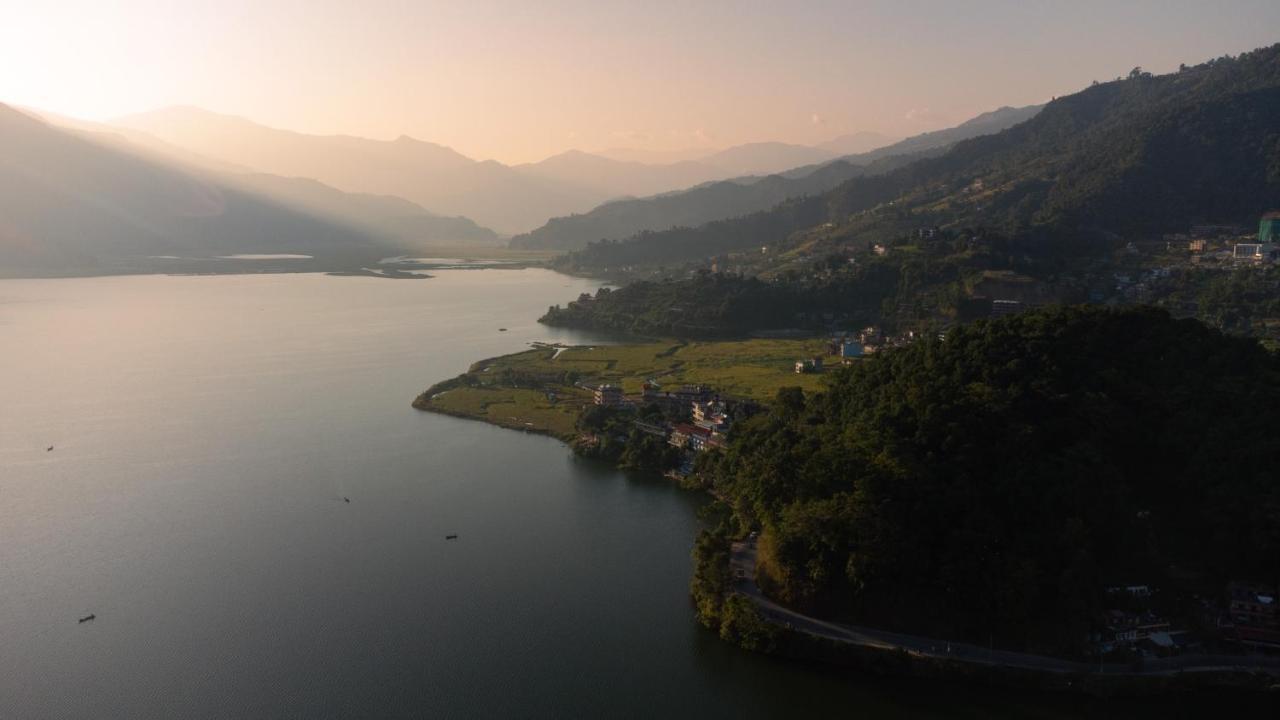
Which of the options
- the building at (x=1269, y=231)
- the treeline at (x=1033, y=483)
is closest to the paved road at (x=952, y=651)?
the treeline at (x=1033, y=483)

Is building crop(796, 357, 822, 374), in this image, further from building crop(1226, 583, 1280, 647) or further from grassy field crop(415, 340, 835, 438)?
building crop(1226, 583, 1280, 647)

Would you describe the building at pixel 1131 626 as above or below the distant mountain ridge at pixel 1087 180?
below

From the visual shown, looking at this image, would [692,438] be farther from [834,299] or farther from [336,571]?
[834,299]

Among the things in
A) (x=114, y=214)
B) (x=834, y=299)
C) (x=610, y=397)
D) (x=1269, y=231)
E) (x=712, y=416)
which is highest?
(x=114, y=214)

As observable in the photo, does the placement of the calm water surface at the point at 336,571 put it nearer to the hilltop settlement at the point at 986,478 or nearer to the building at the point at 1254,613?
the hilltop settlement at the point at 986,478

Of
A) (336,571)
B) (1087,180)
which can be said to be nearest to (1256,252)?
(1087,180)

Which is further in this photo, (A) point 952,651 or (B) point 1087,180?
(B) point 1087,180
